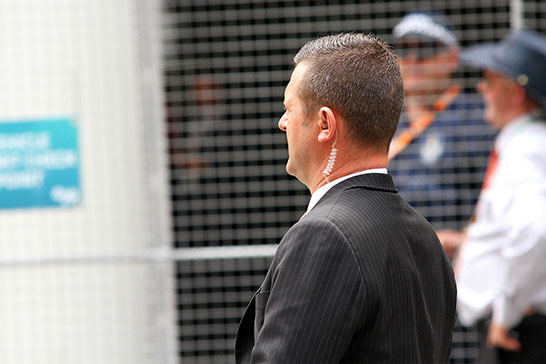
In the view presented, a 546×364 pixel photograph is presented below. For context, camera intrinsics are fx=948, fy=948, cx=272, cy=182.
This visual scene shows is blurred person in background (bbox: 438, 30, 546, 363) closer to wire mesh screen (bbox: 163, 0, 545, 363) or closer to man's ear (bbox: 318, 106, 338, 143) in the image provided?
wire mesh screen (bbox: 163, 0, 545, 363)

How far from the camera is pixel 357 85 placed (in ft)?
6.93

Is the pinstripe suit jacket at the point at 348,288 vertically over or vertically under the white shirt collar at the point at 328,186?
under

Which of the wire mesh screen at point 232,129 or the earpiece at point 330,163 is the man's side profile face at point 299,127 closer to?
the earpiece at point 330,163

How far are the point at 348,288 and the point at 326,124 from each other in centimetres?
38

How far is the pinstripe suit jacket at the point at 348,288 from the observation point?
200cm

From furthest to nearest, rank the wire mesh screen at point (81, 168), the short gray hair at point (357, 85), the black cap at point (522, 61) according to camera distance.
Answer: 1. the wire mesh screen at point (81, 168)
2. the black cap at point (522, 61)
3. the short gray hair at point (357, 85)

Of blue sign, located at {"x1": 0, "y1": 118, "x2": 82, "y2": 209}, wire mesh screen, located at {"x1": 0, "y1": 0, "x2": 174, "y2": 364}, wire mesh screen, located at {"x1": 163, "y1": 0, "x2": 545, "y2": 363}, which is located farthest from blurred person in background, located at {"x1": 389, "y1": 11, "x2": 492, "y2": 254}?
blue sign, located at {"x1": 0, "y1": 118, "x2": 82, "y2": 209}

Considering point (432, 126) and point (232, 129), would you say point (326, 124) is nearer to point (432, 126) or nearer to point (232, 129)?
point (432, 126)

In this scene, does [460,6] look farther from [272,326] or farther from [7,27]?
[272,326]

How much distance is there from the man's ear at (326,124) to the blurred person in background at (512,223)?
7.23 ft

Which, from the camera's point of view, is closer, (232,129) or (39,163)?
(39,163)

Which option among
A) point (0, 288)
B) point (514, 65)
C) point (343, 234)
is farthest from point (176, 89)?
point (343, 234)

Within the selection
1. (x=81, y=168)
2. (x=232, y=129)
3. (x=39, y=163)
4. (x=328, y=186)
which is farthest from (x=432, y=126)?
(x=328, y=186)

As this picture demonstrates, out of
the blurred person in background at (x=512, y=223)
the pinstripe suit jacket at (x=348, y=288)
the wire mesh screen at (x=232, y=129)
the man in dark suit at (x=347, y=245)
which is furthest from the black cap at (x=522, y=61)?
the pinstripe suit jacket at (x=348, y=288)
